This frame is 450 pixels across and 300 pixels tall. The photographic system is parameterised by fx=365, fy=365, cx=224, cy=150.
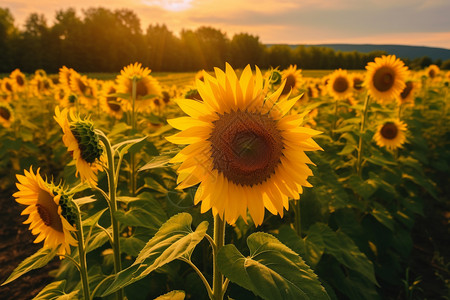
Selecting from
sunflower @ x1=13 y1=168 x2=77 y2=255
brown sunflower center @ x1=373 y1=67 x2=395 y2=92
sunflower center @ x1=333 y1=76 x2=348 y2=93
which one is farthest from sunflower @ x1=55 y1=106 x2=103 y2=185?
sunflower center @ x1=333 y1=76 x2=348 y2=93

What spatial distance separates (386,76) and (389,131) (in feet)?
2.39

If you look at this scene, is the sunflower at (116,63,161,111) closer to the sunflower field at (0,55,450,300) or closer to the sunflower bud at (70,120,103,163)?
the sunflower field at (0,55,450,300)

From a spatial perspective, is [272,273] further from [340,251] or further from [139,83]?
[139,83]

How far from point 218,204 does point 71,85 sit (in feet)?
16.2

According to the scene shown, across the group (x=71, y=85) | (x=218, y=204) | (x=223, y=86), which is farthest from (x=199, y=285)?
(x=71, y=85)

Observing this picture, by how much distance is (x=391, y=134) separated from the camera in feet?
15.4

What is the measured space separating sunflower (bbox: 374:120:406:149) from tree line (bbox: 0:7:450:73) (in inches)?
A: 925

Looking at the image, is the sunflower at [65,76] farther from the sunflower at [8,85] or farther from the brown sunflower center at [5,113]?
the sunflower at [8,85]

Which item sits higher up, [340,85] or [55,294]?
[340,85]

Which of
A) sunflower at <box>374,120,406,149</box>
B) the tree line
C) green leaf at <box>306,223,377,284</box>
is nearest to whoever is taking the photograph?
green leaf at <box>306,223,377,284</box>

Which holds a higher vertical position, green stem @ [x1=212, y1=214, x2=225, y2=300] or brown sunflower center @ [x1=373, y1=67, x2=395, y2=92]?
brown sunflower center @ [x1=373, y1=67, x2=395, y2=92]

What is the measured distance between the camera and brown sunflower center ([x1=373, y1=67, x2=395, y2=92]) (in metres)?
4.73

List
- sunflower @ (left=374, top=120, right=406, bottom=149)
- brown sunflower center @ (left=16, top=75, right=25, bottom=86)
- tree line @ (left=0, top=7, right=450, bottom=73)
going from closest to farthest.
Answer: sunflower @ (left=374, top=120, right=406, bottom=149)
brown sunflower center @ (left=16, top=75, right=25, bottom=86)
tree line @ (left=0, top=7, right=450, bottom=73)

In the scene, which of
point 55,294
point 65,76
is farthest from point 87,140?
point 65,76
